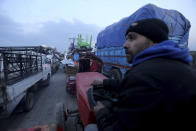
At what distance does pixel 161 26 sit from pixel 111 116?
93cm

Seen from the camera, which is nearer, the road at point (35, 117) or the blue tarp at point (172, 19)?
the road at point (35, 117)

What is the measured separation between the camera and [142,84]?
63 cm

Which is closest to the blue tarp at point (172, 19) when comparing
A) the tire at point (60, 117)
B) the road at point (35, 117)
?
the tire at point (60, 117)

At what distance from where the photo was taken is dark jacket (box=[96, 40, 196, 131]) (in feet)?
1.97

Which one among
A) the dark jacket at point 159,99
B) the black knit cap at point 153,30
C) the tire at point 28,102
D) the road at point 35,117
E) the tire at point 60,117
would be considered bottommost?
the road at point 35,117

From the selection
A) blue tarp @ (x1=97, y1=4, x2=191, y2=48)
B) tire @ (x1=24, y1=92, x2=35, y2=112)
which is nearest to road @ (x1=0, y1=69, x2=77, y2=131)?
tire @ (x1=24, y1=92, x2=35, y2=112)

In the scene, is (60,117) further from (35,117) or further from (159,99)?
(159,99)

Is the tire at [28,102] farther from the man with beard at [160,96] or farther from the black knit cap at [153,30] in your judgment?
the black knit cap at [153,30]

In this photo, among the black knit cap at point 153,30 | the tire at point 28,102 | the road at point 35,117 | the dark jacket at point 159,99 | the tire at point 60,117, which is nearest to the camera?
the dark jacket at point 159,99

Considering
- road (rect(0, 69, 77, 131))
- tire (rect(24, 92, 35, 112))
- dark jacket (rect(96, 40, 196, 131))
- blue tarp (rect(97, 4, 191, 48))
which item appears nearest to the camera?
dark jacket (rect(96, 40, 196, 131))

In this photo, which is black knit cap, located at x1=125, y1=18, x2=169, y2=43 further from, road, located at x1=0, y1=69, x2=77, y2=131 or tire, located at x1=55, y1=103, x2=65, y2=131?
road, located at x1=0, y1=69, x2=77, y2=131

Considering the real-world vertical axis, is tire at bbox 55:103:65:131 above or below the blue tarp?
below

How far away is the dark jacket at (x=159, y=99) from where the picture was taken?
23.6 inches

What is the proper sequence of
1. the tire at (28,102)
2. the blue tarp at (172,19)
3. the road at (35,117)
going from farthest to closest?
the tire at (28,102)
the blue tarp at (172,19)
the road at (35,117)
